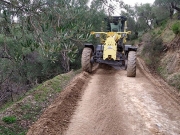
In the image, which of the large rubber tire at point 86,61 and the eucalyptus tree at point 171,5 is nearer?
the large rubber tire at point 86,61

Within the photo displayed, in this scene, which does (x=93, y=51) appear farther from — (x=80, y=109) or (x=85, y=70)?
(x=80, y=109)

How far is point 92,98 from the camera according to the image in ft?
26.3

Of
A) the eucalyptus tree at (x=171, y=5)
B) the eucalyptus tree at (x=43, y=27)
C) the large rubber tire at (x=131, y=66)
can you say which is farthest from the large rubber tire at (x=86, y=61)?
the eucalyptus tree at (x=171, y=5)

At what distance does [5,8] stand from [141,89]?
6381 mm

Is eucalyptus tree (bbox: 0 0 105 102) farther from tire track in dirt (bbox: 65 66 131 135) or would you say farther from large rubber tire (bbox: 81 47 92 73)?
large rubber tire (bbox: 81 47 92 73)

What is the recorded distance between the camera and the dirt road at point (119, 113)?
18.3 feet

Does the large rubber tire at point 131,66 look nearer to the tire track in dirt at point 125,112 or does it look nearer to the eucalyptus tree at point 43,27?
the tire track in dirt at point 125,112

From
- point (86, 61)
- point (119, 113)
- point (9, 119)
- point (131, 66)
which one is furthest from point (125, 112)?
point (86, 61)

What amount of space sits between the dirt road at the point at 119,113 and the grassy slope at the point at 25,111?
43cm

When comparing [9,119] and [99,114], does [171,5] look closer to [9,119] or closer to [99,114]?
[99,114]

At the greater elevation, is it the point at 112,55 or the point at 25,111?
the point at 112,55

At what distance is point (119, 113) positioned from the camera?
6.64 metres

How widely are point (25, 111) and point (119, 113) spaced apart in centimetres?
267

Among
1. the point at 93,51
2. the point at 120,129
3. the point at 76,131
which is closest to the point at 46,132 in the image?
the point at 76,131
